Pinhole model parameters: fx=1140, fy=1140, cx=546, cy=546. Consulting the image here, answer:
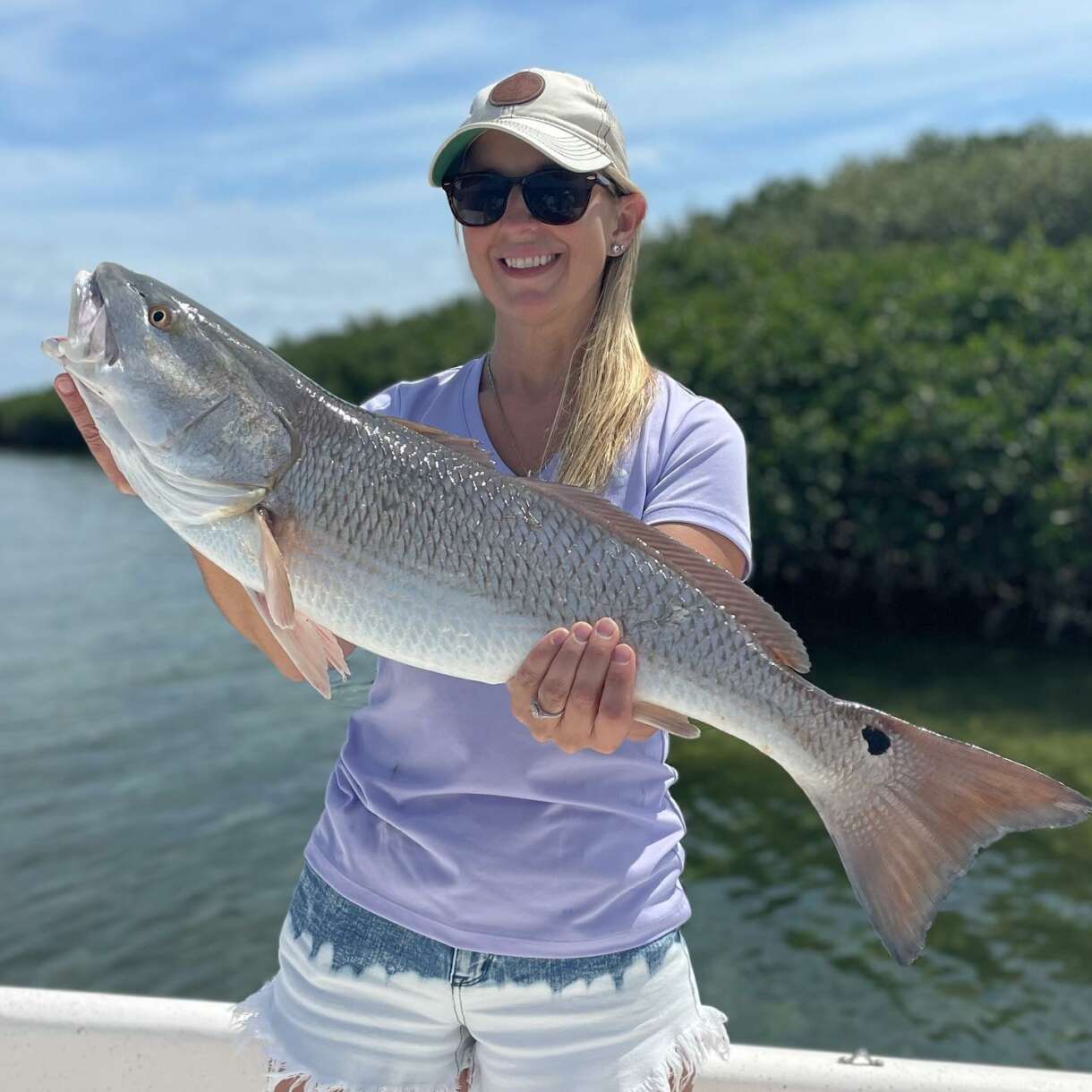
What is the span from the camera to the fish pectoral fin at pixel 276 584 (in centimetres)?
207

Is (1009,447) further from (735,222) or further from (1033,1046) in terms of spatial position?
(735,222)

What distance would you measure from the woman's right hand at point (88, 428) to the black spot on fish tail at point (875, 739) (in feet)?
4.92

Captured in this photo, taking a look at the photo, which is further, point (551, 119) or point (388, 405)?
point (388, 405)

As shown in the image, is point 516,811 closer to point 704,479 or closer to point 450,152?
point 704,479

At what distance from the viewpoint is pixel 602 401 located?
2225 millimetres

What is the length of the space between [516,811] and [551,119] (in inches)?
52.3

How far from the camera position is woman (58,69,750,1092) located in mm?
2004

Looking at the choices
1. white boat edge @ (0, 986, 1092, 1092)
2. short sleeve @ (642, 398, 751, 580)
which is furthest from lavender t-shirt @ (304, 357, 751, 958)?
white boat edge @ (0, 986, 1092, 1092)

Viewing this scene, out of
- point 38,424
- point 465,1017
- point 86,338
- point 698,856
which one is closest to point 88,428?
point 86,338

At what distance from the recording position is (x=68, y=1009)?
10.6 feet

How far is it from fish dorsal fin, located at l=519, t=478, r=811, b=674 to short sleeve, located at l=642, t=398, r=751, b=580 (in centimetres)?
6

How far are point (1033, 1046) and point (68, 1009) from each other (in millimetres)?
5053

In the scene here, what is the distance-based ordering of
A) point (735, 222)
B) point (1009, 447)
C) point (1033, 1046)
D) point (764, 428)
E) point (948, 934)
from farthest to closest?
1. point (735, 222)
2. point (764, 428)
3. point (1009, 447)
4. point (948, 934)
5. point (1033, 1046)

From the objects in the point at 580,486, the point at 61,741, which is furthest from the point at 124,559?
the point at 580,486
